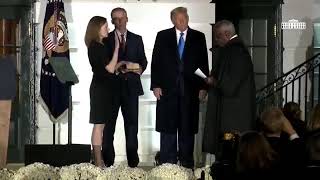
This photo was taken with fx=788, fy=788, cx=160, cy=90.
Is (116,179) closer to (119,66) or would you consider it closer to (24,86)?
(119,66)

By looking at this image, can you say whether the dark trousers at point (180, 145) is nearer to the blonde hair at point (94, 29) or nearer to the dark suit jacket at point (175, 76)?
the dark suit jacket at point (175, 76)

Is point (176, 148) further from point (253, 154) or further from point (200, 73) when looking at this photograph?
point (253, 154)

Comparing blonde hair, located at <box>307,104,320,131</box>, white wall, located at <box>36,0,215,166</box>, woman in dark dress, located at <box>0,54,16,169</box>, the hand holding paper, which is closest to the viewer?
blonde hair, located at <box>307,104,320,131</box>

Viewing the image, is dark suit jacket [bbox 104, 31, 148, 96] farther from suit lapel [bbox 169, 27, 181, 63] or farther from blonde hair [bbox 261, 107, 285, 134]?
blonde hair [bbox 261, 107, 285, 134]

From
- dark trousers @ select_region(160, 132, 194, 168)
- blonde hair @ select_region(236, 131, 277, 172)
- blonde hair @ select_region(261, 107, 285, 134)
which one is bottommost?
dark trousers @ select_region(160, 132, 194, 168)

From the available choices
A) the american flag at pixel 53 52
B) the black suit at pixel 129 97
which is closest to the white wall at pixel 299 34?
the black suit at pixel 129 97

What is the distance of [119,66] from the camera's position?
407 inches

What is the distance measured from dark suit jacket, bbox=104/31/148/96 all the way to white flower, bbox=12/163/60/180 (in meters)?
2.18

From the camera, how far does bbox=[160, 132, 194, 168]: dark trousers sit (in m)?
10.0

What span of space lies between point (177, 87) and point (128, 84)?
0.72 metres

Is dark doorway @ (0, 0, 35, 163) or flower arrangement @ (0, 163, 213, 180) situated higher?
dark doorway @ (0, 0, 35, 163)

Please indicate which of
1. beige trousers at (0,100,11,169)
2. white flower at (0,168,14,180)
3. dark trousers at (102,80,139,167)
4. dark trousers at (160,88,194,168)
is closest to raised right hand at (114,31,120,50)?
dark trousers at (102,80,139,167)

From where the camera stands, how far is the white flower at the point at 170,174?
8.49 metres

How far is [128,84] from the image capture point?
411 inches
